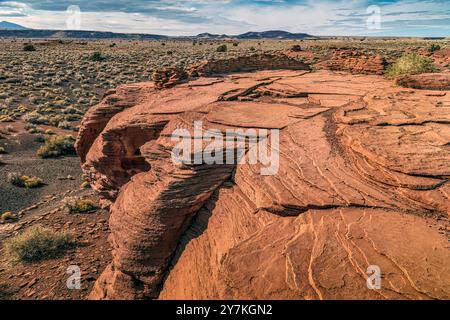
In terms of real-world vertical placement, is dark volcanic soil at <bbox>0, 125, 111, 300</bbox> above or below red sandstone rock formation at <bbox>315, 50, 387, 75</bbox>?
below

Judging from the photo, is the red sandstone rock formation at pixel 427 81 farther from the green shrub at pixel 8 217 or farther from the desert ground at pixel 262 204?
the green shrub at pixel 8 217

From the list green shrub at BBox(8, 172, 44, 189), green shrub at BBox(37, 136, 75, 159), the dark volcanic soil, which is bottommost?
the dark volcanic soil

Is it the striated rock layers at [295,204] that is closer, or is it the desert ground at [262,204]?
the striated rock layers at [295,204]

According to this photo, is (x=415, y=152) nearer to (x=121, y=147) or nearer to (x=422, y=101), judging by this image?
(x=422, y=101)

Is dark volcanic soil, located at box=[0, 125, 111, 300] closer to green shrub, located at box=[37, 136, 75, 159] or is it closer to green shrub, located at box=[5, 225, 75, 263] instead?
green shrub, located at box=[5, 225, 75, 263]

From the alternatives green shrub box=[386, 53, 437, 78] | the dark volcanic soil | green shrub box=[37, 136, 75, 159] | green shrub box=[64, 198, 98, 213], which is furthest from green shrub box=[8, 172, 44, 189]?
green shrub box=[386, 53, 437, 78]

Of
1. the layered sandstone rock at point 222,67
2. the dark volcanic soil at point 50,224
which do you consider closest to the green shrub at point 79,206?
the dark volcanic soil at point 50,224
